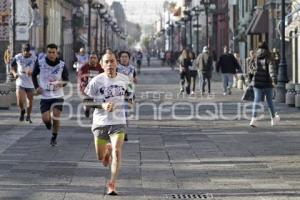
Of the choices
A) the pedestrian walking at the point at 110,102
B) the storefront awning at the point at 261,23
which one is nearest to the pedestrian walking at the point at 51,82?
the pedestrian walking at the point at 110,102

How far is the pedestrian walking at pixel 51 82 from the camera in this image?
15.1m

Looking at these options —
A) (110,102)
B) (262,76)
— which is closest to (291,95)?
(262,76)

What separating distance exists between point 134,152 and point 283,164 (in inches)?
110

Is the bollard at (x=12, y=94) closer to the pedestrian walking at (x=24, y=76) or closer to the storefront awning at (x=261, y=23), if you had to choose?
the pedestrian walking at (x=24, y=76)

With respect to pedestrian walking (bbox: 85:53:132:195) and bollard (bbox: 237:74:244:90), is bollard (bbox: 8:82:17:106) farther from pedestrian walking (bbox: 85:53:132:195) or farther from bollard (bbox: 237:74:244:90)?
pedestrian walking (bbox: 85:53:132:195)

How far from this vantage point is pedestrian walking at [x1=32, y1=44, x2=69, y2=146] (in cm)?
1507

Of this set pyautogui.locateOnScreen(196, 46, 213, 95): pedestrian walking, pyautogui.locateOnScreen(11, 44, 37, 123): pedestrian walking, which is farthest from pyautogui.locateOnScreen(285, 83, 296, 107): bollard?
pyautogui.locateOnScreen(11, 44, 37, 123): pedestrian walking

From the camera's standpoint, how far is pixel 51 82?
15086 millimetres

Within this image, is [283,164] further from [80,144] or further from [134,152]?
[80,144]

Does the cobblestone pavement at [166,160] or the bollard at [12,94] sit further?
the bollard at [12,94]

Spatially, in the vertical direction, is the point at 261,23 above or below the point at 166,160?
above

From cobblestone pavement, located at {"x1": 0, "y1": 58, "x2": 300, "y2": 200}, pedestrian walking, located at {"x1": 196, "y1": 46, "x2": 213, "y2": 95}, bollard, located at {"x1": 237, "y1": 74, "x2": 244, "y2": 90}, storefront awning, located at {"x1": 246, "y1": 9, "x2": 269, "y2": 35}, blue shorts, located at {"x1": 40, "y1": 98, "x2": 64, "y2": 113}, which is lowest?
cobblestone pavement, located at {"x1": 0, "y1": 58, "x2": 300, "y2": 200}

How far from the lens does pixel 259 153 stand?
44.8 feet

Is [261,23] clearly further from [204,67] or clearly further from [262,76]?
[262,76]
